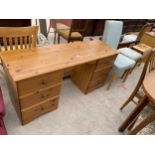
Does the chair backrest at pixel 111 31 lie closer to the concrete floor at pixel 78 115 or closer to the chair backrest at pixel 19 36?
the concrete floor at pixel 78 115

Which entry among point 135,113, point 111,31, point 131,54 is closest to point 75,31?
point 111,31

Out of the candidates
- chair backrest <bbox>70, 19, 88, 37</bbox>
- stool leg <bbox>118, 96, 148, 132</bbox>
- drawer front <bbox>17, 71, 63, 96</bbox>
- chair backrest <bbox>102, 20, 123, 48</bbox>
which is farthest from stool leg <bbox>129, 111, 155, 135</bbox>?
chair backrest <bbox>70, 19, 88, 37</bbox>

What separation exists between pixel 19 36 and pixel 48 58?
44 centimetres

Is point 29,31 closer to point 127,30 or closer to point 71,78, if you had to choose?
point 71,78

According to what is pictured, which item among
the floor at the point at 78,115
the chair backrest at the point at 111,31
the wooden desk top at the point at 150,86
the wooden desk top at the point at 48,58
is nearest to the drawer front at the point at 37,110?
the floor at the point at 78,115

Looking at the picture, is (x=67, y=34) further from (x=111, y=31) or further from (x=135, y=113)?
(x=135, y=113)

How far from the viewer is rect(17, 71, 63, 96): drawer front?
131 cm

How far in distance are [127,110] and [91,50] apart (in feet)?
3.27

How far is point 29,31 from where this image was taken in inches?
66.0

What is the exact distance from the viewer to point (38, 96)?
60.6 inches

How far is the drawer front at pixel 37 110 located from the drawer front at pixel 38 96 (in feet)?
0.26

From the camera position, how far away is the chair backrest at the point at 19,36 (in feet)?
5.17

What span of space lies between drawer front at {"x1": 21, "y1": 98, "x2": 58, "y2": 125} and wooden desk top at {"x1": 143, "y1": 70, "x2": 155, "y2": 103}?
3.27 feet
